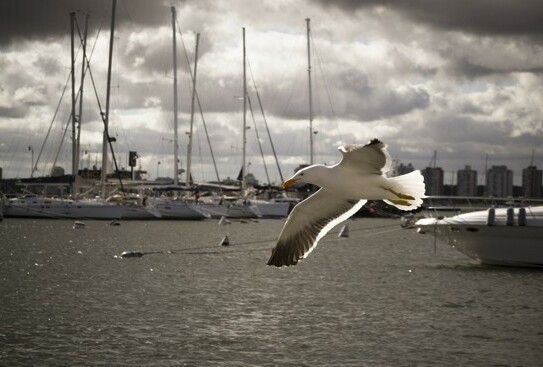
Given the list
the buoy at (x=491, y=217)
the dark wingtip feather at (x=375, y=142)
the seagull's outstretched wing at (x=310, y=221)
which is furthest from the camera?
the buoy at (x=491, y=217)

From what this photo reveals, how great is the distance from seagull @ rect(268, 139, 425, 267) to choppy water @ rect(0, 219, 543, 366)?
5382 mm

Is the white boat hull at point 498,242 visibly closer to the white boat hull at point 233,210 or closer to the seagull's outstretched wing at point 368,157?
the seagull's outstretched wing at point 368,157

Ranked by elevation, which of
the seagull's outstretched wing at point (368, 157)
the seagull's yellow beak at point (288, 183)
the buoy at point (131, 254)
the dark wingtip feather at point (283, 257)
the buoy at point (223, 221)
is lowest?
the buoy at point (131, 254)

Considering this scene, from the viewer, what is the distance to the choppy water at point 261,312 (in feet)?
65.4

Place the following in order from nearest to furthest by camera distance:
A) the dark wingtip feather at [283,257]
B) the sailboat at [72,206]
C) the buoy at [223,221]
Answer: the dark wingtip feather at [283,257] → the sailboat at [72,206] → the buoy at [223,221]

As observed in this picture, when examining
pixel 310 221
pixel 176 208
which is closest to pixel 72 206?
pixel 176 208

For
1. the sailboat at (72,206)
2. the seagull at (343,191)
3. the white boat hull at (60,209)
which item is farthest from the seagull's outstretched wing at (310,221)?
the white boat hull at (60,209)

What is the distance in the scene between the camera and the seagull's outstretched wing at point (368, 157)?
1094 cm

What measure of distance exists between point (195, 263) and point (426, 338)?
21.6 metres

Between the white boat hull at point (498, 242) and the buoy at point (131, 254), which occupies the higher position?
the white boat hull at point (498, 242)

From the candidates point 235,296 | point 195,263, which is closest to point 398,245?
point 195,263

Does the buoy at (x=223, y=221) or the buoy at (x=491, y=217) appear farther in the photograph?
the buoy at (x=223, y=221)

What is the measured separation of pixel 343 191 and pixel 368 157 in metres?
0.98

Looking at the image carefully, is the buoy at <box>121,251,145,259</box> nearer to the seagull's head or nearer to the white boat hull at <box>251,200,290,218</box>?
the seagull's head
